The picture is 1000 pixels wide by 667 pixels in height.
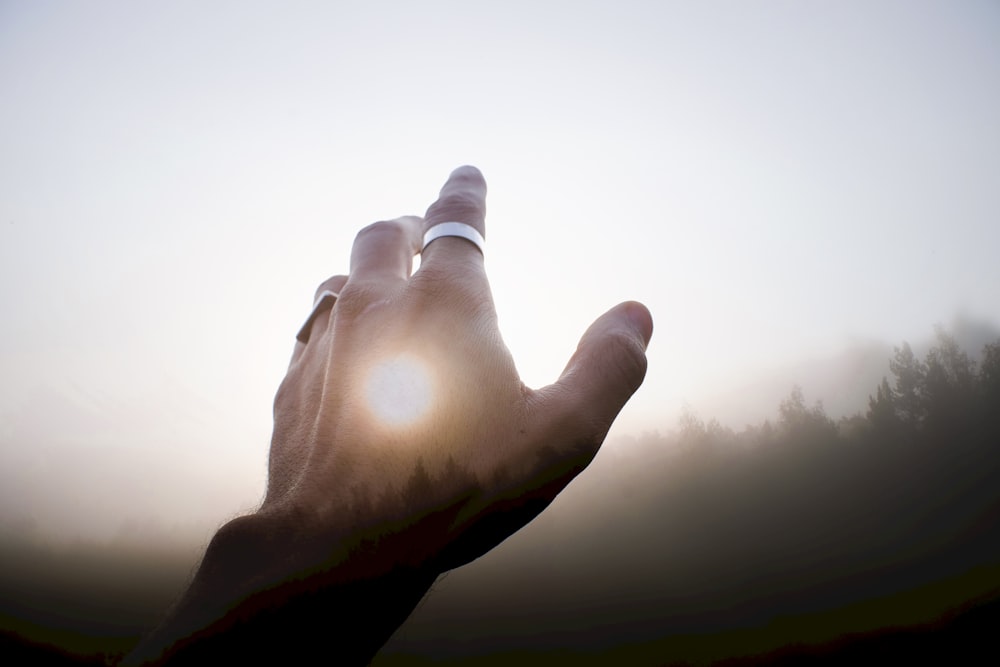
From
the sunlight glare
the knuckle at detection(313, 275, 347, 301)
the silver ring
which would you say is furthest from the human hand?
the knuckle at detection(313, 275, 347, 301)

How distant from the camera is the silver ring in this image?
2.57m

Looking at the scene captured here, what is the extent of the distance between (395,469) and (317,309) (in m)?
1.46

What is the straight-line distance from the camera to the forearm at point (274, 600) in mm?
1101

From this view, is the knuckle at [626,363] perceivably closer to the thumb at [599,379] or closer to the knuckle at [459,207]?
the thumb at [599,379]

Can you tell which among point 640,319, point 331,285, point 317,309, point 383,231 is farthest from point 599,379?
point 331,285

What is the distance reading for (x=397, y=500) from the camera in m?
1.38

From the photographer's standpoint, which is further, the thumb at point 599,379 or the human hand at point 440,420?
the thumb at point 599,379

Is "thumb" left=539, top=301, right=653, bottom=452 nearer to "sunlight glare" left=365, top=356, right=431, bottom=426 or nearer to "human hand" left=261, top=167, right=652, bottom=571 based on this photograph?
"human hand" left=261, top=167, right=652, bottom=571

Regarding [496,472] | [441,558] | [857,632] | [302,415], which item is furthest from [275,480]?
[857,632]

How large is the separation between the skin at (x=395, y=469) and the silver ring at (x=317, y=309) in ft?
1.90

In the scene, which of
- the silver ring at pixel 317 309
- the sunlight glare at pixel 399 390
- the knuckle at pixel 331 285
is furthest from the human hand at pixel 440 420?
the knuckle at pixel 331 285

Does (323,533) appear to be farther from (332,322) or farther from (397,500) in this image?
(332,322)

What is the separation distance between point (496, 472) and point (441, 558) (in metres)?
0.35

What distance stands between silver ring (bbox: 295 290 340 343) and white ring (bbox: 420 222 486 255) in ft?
2.84
